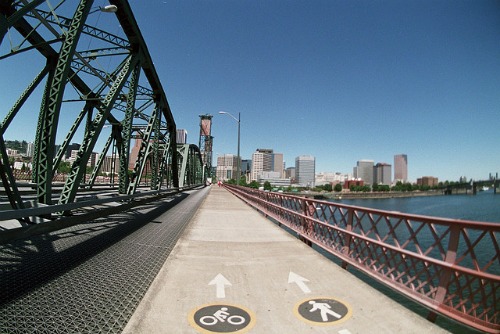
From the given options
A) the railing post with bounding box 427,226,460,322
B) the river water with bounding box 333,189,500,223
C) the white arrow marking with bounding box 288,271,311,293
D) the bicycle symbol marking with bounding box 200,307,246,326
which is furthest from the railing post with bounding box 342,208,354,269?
the river water with bounding box 333,189,500,223

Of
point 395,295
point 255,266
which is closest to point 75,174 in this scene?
point 255,266

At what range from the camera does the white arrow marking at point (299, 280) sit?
14.8 feet

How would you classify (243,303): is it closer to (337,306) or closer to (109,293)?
(337,306)

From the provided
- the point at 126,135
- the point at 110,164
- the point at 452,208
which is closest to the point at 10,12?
the point at 126,135

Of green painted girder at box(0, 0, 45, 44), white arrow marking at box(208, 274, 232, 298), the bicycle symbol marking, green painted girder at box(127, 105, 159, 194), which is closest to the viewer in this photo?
the bicycle symbol marking

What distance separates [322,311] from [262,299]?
915 millimetres

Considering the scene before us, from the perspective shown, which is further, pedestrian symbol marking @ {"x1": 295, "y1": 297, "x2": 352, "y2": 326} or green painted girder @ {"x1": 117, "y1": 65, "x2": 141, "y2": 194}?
green painted girder @ {"x1": 117, "y1": 65, "x2": 141, "y2": 194}

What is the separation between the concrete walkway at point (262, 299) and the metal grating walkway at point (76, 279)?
0.32 m

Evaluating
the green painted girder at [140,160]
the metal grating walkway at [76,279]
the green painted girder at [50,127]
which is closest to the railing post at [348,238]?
the metal grating walkway at [76,279]

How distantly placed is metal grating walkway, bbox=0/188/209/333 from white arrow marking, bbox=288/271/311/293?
2559mm

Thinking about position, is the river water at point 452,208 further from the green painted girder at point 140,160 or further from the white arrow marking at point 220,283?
the white arrow marking at point 220,283

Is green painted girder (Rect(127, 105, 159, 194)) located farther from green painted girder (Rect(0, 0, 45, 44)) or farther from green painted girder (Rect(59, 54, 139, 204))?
green painted girder (Rect(0, 0, 45, 44))

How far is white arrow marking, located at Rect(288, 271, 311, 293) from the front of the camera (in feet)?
14.8

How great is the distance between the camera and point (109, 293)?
Answer: 3.92 metres
